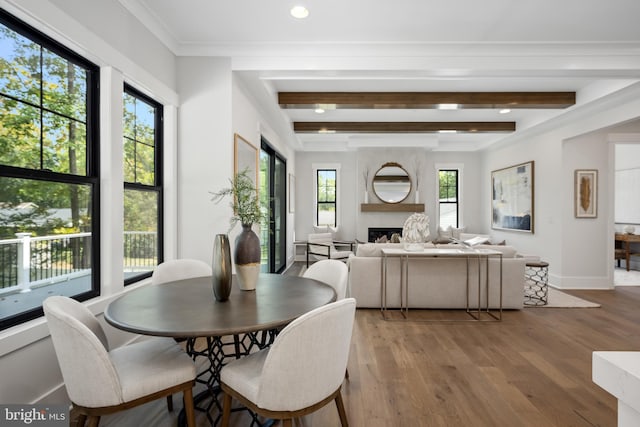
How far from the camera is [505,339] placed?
10.3ft

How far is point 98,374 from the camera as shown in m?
1.34

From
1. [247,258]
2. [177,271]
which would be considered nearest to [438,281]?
[247,258]

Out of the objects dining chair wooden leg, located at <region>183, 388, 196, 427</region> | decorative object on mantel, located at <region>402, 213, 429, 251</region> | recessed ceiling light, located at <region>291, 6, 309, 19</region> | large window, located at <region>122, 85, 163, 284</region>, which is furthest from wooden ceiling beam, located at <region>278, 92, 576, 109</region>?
dining chair wooden leg, located at <region>183, 388, 196, 427</region>

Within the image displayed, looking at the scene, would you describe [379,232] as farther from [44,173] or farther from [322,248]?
[44,173]

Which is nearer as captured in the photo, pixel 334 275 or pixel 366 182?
pixel 334 275

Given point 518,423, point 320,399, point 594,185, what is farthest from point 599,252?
point 320,399

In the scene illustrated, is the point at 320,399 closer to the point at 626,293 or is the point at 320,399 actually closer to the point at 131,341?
the point at 131,341

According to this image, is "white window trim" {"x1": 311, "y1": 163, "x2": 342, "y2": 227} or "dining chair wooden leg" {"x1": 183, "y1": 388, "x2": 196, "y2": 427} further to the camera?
"white window trim" {"x1": 311, "y1": 163, "x2": 342, "y2": 227}

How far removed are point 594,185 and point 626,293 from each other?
1.62m

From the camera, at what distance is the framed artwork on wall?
5.99 meters

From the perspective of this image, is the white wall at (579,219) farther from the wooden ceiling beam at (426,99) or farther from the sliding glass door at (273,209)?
the sliding glass door at (273,209)

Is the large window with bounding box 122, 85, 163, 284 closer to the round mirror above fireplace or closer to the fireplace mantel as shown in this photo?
the fireplace mantel

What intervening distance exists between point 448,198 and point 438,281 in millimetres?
4490

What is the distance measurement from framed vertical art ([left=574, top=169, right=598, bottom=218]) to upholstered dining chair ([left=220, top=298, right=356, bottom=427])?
17.5 ft
